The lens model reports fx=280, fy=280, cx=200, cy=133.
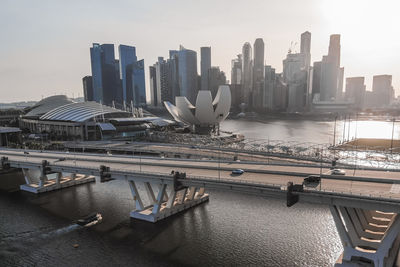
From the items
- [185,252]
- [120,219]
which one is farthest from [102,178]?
[185,252]

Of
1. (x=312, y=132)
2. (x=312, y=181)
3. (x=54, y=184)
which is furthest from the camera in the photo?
(x=312, y=132)

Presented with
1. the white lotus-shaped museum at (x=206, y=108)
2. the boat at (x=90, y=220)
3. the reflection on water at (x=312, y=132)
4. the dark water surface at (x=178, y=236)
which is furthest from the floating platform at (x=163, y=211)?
the reflection on water at (x=312, y=132)

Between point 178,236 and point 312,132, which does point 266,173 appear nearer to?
point 178,236

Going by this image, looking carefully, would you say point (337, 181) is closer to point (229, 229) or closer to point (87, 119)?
point (229, 229)

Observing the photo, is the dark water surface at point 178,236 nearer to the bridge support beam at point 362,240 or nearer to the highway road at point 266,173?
the bridge support beam at point 362,240

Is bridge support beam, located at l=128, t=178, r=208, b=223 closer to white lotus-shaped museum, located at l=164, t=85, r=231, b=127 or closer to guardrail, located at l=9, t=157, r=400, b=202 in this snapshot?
guardrail, located at l=9, t=157, r=400, b=202

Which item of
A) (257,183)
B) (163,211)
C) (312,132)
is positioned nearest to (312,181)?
(257,183)
